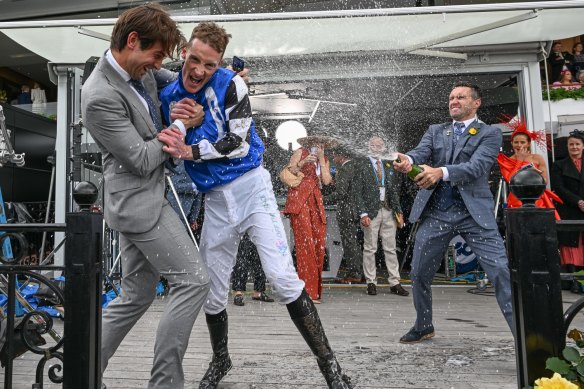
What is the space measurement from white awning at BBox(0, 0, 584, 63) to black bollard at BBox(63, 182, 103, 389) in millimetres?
3679

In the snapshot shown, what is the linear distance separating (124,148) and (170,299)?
713mm

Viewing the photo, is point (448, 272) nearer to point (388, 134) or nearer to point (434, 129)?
point (388, 134)

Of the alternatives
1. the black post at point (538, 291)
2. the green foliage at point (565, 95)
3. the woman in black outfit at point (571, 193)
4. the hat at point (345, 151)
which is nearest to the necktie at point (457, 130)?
the black post at point (538, 291)

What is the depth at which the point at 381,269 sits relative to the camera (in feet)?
32.7

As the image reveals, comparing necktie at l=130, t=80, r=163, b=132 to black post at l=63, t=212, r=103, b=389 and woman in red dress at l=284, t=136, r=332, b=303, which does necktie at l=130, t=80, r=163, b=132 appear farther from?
woman in red dress at l=284, t=136, r=332, b=303

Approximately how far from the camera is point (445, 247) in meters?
3.72

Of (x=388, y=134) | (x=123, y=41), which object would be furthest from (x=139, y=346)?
(x=388, y=134)

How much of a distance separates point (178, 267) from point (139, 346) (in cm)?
190

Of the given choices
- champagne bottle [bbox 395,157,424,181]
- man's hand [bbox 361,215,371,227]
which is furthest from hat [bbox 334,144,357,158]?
champagne bottle [bbox 395,157,424,181]

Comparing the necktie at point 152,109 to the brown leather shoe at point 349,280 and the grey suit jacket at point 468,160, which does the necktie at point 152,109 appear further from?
the brown leather shoe at point 349,280

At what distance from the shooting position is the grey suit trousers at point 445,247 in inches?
131

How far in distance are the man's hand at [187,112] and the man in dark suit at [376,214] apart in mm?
4414

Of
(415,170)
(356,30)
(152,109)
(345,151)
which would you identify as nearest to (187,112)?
(152,109)

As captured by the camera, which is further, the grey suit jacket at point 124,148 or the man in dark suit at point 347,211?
the man in dark suit at point 347,211
